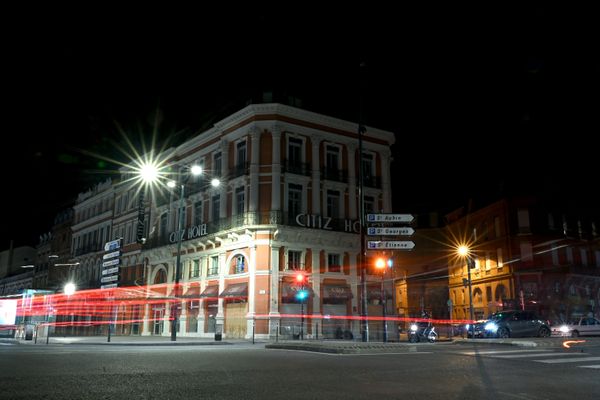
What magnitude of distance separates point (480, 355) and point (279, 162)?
2246 centimetres

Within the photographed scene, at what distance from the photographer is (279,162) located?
3334cm

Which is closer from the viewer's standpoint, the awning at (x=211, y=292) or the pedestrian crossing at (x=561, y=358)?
the pedestrian crossing at (x=561, y=358)

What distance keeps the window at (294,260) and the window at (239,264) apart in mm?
2978

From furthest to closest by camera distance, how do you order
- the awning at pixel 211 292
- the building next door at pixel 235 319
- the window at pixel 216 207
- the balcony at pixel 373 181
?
the balcony at pixel 373 181
the window at pixel 216 207
the awning at pixel 211 292
the building next door at pixel 235 319

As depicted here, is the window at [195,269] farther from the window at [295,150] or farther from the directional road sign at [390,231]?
the directional road sign at [390,231]

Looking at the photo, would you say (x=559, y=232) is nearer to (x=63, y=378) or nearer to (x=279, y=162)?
(x=279, y=162)

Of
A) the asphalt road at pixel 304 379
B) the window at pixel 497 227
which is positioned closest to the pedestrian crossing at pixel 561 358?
the asphalt road at pixel 304 379

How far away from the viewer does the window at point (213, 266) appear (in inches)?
1394

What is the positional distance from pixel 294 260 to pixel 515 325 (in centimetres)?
1393

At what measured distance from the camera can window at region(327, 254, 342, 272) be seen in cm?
3438

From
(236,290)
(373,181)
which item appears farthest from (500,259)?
(236,290)

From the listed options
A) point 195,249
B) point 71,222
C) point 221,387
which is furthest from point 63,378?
point 71,222

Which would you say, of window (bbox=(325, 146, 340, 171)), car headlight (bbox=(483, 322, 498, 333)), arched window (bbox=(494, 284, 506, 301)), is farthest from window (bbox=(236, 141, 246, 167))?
arched window (bbox=(494, 284, 506, 301))

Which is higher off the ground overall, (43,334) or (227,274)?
(227,274)
